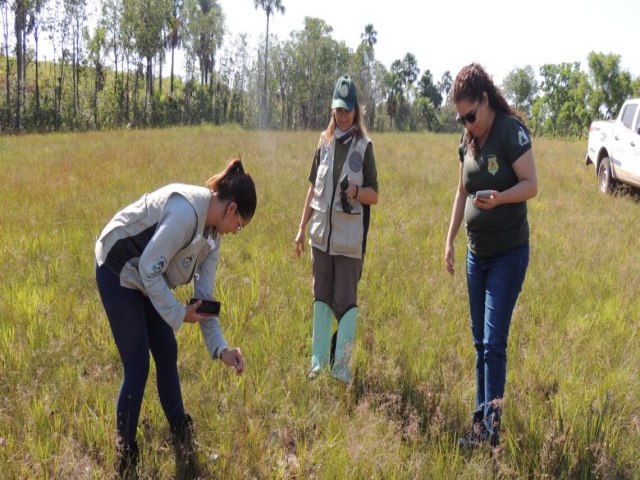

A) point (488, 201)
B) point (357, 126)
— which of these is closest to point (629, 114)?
point (357, 126)

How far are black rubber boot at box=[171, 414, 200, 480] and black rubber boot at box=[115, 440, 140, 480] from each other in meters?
0.20

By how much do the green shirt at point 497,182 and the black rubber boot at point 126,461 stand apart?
201 cm

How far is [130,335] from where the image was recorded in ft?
7.48

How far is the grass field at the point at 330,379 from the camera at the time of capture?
2.44m

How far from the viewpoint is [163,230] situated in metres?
2.02

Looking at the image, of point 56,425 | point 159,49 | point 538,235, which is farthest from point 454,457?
point 159,49

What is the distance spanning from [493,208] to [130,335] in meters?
1.90

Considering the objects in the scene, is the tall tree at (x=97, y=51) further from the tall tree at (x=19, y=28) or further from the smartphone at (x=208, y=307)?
the smartphone at (x=208, y=307)

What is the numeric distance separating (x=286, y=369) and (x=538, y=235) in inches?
196

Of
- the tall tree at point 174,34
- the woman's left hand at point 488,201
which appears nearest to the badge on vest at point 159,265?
the woman's left hand at point 488,201

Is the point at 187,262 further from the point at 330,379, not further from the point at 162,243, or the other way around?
Result: the point at 330,379

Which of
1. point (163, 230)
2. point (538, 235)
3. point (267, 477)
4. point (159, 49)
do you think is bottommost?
point (267, 477)

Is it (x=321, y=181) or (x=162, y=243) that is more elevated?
(x=321, y=181)

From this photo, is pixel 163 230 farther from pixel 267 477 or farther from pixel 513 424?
pixel 513 424
